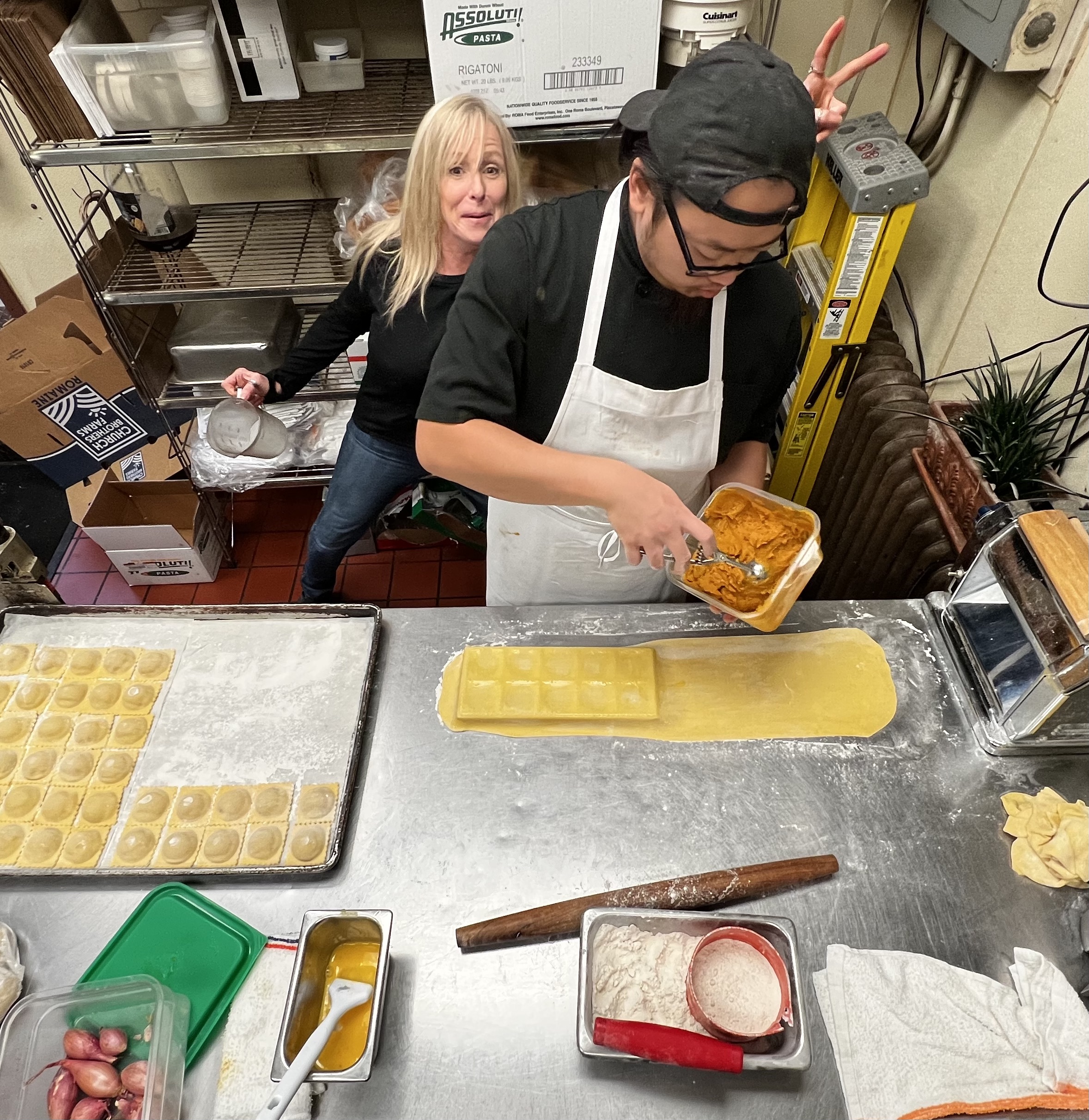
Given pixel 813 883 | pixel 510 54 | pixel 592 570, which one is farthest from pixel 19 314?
pixel 813 883

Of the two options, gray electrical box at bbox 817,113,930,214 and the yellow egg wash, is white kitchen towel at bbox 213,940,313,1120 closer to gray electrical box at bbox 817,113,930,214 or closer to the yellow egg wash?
the yellow egg wash

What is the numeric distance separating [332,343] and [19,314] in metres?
2.08

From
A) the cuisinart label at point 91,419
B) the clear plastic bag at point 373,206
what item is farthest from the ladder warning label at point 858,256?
the cuisinart label at point 91,419

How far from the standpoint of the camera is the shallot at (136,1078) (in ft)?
3.02

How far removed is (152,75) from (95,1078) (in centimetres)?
225

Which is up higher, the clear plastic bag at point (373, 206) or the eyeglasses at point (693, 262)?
the eyeglasses at point (693, 262)

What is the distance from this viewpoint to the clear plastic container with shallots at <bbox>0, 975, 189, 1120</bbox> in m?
0.91

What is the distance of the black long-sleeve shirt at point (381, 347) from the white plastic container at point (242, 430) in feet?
0.83

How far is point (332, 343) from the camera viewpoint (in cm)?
211

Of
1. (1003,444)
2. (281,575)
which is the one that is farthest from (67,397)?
(1003,444)

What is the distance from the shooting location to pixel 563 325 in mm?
1274

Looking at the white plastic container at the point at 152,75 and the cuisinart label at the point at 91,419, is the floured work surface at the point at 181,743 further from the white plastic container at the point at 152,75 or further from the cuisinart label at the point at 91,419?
the cuisinart label at the point at 91,419

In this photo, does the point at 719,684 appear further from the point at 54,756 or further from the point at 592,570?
Result: the point at 54,756

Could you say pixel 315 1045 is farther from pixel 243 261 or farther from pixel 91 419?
pixel 91 419
